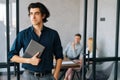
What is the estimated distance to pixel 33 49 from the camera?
1424mm

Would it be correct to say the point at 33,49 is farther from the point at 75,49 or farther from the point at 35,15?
the point at 75,49

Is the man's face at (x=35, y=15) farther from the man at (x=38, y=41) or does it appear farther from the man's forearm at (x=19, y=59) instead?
the man's forearm at (x=19, y=59)

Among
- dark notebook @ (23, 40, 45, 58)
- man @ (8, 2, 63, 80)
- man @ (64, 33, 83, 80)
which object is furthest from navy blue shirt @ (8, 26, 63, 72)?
man @ (64, 33, 83, 80)

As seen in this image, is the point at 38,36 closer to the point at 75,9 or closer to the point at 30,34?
the point at 30,34

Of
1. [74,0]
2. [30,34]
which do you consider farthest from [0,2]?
[30,34]

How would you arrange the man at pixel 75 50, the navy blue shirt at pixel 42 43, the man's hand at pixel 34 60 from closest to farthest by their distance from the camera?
the man's hand at pixel 34 60
the navy blue shirt at pixel 42 43
the man at pixel 75 50

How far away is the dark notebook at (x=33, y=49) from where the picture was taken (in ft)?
4.65

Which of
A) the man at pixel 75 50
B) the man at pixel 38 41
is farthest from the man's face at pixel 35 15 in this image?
the man at pixel 75 50

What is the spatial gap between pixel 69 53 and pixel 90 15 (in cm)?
102

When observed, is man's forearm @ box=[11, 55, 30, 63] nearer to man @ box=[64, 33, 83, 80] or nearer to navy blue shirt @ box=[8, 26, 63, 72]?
navy blue shirt @ box=[8, 26, 63, 72]

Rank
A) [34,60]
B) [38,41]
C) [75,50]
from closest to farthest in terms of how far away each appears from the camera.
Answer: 1. [34,60]
2. [38,41]
3. [75,50]

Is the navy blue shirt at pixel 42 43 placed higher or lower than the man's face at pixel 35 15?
lower

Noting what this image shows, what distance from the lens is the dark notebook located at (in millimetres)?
1416

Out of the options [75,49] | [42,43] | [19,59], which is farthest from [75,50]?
[19,59]
